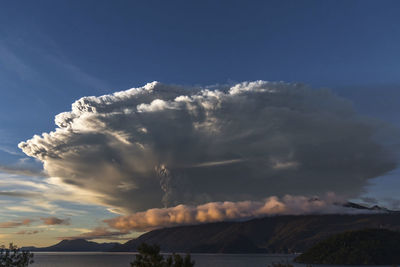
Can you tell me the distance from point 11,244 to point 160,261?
28603mm

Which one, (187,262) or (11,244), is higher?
(11,244)

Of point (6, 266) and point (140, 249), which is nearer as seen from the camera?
point (140, 249)

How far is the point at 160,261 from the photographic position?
213 ft

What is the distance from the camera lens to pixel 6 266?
7462cm

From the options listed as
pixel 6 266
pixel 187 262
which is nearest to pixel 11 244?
pixel 6 266

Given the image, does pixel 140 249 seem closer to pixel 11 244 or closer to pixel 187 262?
pixel 187 262

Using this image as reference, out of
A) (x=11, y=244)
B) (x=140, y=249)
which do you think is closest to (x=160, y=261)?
(x=140, y=249)

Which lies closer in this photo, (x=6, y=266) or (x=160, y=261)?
(x=160, y=261)

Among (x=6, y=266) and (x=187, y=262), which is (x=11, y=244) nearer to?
(x=6, y=266)

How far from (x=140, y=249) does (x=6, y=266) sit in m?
29.5

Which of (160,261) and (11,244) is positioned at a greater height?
(11,244)

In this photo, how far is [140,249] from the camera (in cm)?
6438

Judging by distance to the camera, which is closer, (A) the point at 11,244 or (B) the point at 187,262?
(B) the point at 187,262

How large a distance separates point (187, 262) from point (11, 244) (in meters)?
33.8
